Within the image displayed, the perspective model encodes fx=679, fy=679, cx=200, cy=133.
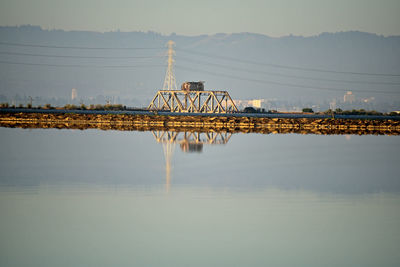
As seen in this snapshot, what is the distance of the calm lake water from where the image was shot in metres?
18.1

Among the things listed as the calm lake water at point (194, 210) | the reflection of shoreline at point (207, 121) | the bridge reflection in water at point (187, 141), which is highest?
the reflection of shoreline at point (207, 121)

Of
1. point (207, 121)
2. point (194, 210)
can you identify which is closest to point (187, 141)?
point (194, 210)

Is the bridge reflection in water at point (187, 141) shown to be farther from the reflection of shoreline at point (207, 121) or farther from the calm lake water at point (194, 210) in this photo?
the reflection of shoreline at point (207, 121)

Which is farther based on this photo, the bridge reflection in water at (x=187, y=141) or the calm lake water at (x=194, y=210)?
the bridge reflection in water at (x=187, y=141)

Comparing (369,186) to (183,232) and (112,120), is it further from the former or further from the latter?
(112,120)

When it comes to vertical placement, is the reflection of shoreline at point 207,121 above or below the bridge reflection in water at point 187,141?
above

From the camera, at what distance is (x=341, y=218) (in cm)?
2300

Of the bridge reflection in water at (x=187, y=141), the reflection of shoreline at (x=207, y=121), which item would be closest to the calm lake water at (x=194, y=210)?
the bridge reflection in water at (x=187, y=141)

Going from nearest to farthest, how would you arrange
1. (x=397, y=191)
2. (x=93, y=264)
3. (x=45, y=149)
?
(x=93, y=264), (x=397, y=191), (x=45, y=149)

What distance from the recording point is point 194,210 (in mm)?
23500

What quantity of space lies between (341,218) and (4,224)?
36.0ft

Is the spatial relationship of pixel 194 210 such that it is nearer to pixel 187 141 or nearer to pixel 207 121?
pixel 187 141

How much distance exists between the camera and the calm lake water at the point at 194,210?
18.1 metres

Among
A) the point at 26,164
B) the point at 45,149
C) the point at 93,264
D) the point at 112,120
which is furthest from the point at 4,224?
the point at 112,120
